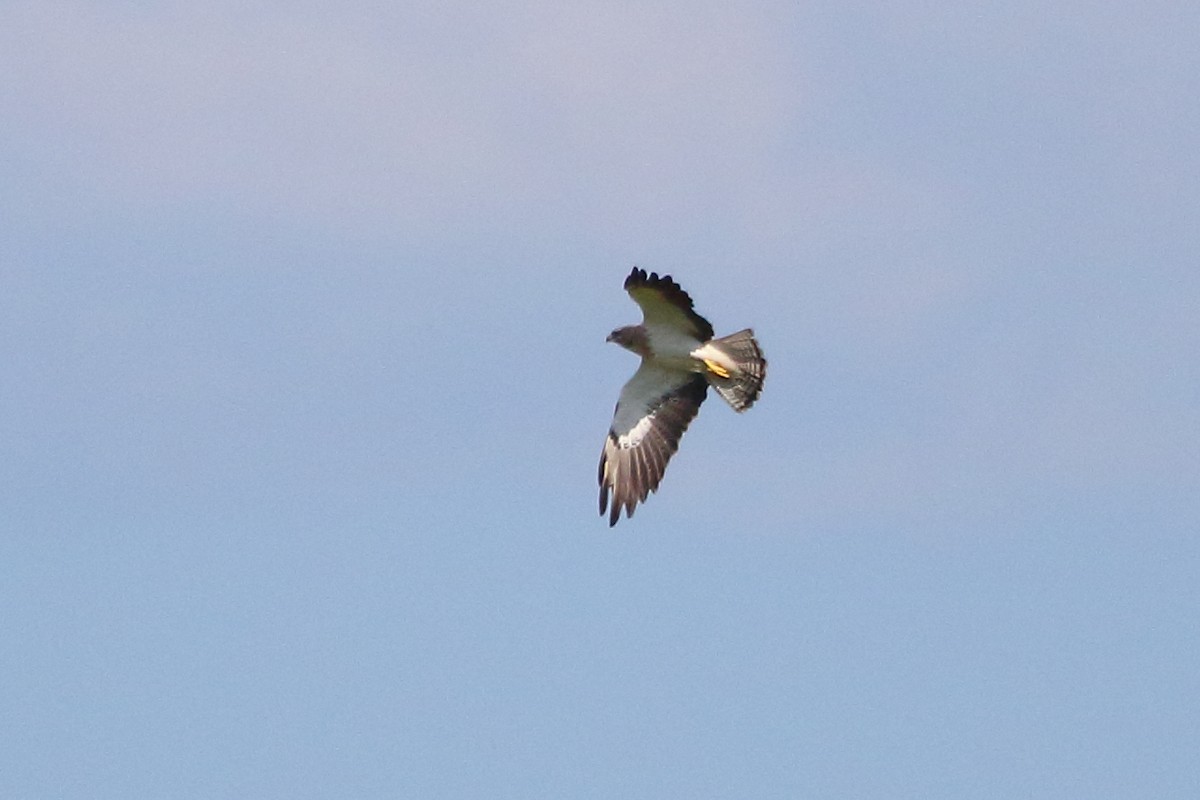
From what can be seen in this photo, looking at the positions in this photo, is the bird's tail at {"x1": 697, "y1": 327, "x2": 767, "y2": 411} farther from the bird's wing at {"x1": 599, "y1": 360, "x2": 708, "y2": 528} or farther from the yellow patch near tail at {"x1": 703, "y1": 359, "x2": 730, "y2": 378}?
the bird's wing at {"x1": 599, "y1": 360, "x2": 708, "y2": 528}

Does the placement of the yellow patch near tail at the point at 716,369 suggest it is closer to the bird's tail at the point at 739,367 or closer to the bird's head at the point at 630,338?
the bird's tail at the point at 739,367

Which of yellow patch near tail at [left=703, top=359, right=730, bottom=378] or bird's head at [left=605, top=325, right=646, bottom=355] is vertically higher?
bird's head at [left=605, top=325, right=646, bottom=355]

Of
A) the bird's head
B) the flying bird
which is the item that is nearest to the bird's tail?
the flying bird

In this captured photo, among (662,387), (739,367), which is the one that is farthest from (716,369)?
(662,387)

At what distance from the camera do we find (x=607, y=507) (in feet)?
103

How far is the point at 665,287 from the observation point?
3023cm

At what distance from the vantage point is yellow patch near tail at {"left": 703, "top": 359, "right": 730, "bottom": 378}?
103 ft

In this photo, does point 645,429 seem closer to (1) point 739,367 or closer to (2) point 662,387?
(2) point 662,387

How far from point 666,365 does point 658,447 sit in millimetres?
966

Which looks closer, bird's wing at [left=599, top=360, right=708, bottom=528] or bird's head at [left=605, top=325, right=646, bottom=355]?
bird's head at [left=605, top=325, right=646, bottom=355]

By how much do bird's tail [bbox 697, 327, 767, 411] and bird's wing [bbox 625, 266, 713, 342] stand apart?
0.28m

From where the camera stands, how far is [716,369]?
31.4 meters

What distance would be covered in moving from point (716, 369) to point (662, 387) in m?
0.75

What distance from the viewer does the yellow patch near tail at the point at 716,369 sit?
3127cm
